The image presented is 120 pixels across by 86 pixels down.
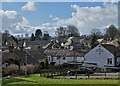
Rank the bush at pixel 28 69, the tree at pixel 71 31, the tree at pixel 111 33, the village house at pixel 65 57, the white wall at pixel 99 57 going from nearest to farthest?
the bush at pixel 28 69
the white wall at pixel 99 57
the village house at pixel 65 57
the tree at pixel 111 33
the tree at pixel 71 31

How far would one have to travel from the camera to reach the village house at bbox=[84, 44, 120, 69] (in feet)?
132

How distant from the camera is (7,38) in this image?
63750 mm

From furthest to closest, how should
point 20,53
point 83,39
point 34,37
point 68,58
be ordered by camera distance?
point 34,37 < point 83,39 < point 68,58 < point 20,53

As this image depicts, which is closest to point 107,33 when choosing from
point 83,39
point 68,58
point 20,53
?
point 83,39

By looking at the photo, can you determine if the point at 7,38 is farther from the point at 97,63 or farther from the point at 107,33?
the point at 97,63

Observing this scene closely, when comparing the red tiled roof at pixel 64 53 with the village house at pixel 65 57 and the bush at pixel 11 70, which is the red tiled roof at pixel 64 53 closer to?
the village house at pixel 65 57

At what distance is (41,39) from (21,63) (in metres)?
50.4

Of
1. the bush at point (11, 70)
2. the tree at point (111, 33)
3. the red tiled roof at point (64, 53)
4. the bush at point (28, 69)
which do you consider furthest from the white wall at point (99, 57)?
the tree at point (111, 33)

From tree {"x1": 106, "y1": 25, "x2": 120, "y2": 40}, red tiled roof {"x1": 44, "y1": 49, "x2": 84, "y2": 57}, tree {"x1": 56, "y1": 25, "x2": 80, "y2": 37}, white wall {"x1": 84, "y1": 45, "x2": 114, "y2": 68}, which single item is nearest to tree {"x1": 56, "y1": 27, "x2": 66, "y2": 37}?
tree {"x1": 56, "y1": 25, "x2": 80, "y2": 37}

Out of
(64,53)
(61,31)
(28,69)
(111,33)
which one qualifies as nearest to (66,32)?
(61,31)

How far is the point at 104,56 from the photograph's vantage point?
40.9 m

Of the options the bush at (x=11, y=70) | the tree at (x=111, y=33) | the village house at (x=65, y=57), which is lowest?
the bush at (x=11, y=70)

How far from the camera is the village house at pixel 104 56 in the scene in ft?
132

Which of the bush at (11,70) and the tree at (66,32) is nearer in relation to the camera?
the bush at (11,70)
